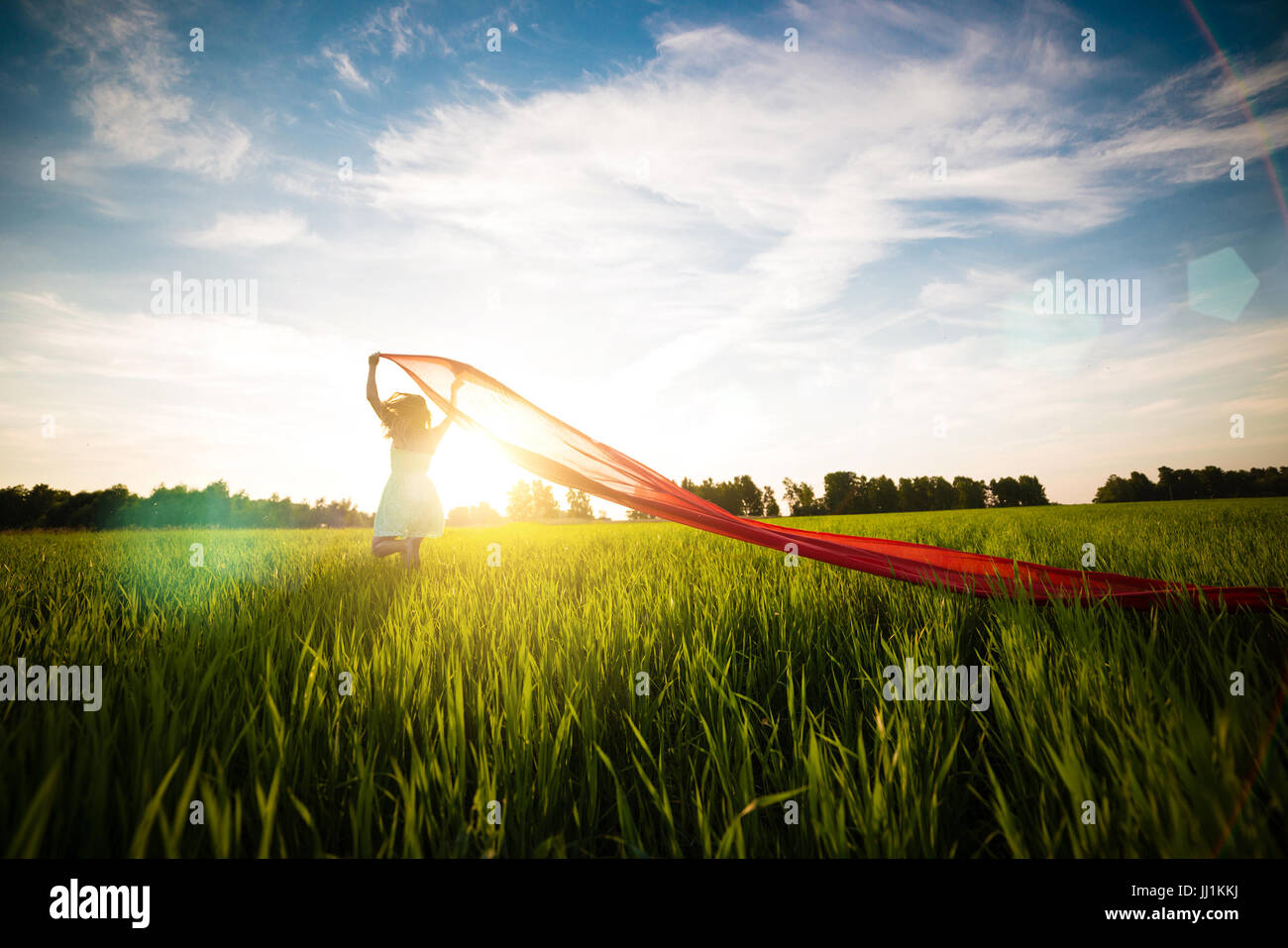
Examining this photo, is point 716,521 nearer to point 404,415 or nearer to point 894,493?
point 404,415

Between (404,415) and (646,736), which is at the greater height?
(404,415)

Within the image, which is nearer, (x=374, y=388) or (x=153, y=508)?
(x=374, y=388)

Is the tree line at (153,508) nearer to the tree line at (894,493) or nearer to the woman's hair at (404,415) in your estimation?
the woman's hair at (404,415)

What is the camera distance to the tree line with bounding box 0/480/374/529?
96.4 ft

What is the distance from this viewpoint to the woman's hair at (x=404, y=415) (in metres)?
5.07

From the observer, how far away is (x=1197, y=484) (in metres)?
46.9

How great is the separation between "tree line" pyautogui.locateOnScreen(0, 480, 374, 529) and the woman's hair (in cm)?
2531

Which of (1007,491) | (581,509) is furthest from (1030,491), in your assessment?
(581,509)

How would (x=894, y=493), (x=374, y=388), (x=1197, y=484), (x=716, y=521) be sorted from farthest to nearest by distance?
(x=894, y=493)
(x=1197, y=484)
(x=374, y=388)
(x=716, y=521)

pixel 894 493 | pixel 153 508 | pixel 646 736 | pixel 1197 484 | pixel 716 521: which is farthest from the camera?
pixel 894 493

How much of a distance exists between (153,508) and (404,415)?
39487mm

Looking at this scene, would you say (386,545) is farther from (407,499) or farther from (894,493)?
(894,493)

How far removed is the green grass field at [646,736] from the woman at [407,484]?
2063 millimetres
